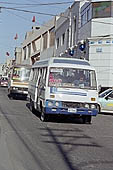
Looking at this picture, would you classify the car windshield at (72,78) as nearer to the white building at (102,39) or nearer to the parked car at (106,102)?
the parked car at (106,102)

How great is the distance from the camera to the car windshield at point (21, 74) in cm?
2811

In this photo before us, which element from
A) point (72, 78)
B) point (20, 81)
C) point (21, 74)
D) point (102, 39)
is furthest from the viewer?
point (102, 39)

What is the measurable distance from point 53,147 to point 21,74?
1879 centimetres

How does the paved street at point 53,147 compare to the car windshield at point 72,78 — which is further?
the car windshield at point 72,78

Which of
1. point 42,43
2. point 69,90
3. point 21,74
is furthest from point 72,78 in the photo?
point 42,43

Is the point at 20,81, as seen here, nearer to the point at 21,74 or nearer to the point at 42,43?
the point at 21,74

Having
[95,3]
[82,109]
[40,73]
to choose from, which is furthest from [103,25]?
[82,109]

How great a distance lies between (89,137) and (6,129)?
2.74 metres

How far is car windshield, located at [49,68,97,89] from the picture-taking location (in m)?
15.0

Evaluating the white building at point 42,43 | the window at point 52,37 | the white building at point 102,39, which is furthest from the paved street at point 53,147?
the window at point 52,37

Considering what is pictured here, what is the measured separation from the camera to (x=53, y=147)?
982 centimetres

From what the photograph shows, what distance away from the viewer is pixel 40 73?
17266mm

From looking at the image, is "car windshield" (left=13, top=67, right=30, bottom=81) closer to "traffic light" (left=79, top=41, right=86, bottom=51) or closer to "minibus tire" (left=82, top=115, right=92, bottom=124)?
"traffic light" (left=79, top=41, right=86, bottom=51)

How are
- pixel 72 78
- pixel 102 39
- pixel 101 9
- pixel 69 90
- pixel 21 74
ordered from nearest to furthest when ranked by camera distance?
1. pixel 69 90
2. pixel 72 78
3. pixel 21 74
4. pixel 102 39
5. pixel 101 9
